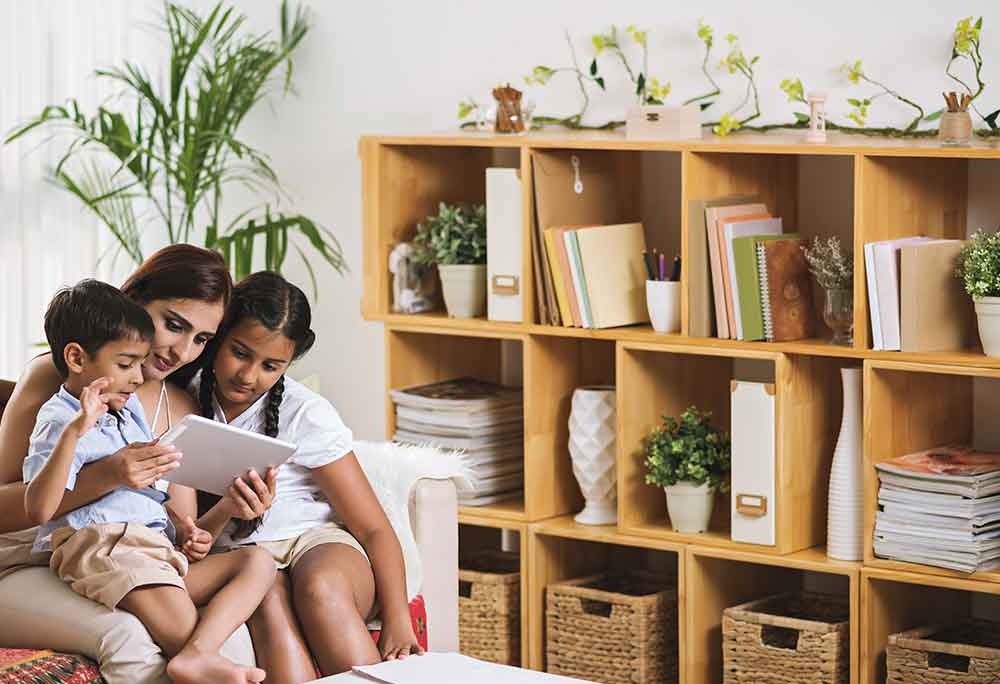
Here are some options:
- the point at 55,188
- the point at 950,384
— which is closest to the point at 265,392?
the point at 950,384

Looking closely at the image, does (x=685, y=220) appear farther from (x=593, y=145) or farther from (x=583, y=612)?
(x=583, y=612)

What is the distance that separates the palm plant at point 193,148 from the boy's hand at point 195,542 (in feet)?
4.36

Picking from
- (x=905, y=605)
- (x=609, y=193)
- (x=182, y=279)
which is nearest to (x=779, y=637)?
(x=905, y=605)

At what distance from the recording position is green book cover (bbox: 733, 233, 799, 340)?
10.1 ft

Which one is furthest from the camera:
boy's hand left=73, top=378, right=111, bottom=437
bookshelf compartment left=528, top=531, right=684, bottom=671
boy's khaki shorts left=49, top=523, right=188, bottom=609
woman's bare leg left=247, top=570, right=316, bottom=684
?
bookshelf compartment left=528, top=531, right=684, bottom=671

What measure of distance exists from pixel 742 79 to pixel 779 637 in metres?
1.17

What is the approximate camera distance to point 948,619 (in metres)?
3.28

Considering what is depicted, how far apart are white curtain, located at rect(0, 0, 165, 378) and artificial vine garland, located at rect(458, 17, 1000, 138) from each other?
3.41 ft

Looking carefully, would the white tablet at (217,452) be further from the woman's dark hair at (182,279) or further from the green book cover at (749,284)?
the green book cover at (749,284)

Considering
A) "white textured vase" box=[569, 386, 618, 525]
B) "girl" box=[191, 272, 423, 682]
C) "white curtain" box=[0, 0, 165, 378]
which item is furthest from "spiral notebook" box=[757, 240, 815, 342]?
"white curtain" box=[0, 0, 165, 378]

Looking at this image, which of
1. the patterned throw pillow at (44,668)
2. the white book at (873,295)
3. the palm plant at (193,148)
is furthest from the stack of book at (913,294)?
the patterned throw pillow at (44,668)

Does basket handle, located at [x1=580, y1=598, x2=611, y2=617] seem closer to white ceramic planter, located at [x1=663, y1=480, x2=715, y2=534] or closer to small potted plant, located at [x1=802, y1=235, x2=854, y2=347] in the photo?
white ceramic planter, located at [x1=663, y1=480, x2=715, y2=534]

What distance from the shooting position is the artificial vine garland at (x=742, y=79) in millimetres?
3139

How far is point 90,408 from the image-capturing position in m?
2.27
